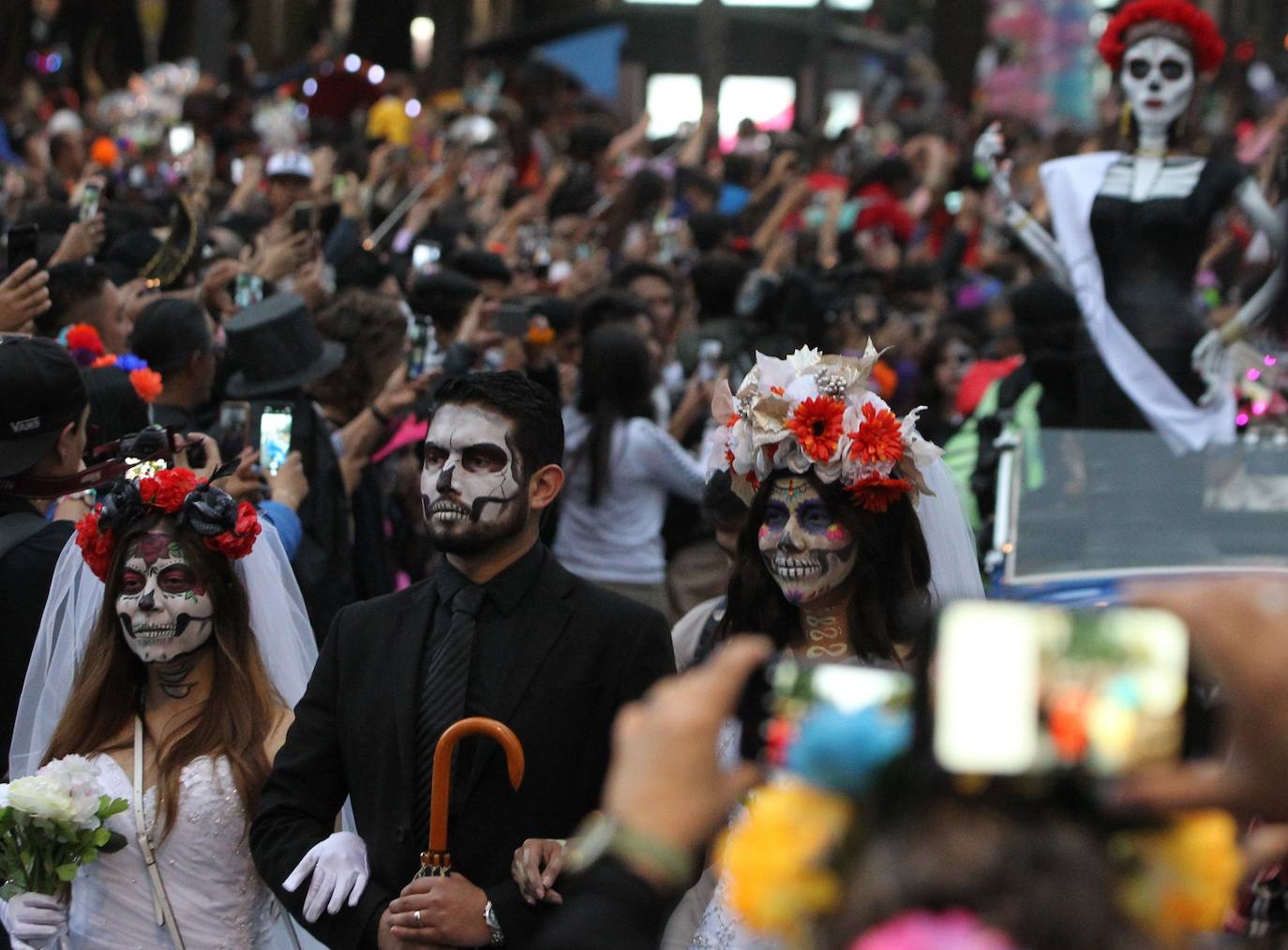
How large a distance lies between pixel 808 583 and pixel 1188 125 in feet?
17.9

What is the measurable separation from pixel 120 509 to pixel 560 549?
390 cm

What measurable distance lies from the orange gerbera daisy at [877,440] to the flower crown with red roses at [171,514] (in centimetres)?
147

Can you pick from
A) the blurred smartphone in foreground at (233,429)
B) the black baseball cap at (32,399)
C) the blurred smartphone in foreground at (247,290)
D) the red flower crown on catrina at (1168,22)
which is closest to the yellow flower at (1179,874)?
the black baseball cap at (32,399)

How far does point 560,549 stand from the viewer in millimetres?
8805

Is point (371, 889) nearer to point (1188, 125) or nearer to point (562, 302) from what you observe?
point (562, 302)

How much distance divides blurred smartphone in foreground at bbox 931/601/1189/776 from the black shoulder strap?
375 centimetres

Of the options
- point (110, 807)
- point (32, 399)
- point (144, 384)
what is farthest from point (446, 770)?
point (144, 384)

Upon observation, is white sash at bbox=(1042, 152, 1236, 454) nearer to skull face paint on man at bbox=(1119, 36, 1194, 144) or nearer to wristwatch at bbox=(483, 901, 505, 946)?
skull face paint on man at bbox=(1119, 36, 1194, 144)

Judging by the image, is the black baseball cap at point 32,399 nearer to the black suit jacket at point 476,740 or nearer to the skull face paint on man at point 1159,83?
the black suit jacket at point 476,740

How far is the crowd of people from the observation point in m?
2.16

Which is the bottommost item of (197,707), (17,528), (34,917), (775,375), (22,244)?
(34,917)

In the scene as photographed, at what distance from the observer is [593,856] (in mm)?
2412

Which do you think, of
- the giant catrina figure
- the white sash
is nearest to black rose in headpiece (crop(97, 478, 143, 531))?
the white sash

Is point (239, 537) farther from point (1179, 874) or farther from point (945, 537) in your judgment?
point (1179, 874)
